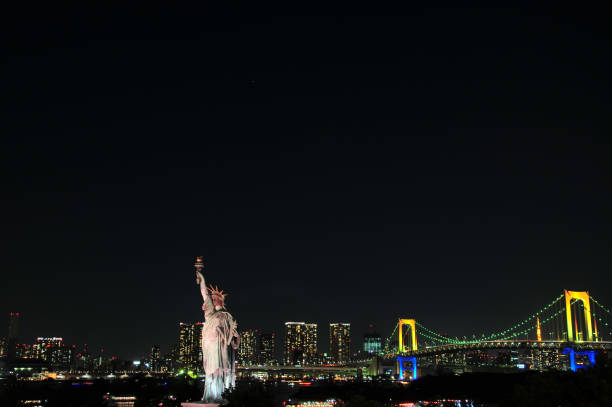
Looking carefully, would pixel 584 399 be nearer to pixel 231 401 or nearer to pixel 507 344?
pixel 231 401

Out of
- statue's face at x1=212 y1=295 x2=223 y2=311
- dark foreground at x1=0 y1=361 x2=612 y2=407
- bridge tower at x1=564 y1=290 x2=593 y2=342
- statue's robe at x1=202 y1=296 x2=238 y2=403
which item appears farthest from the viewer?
bridge tower at x1=564 y1=290 x2=593 y2=342

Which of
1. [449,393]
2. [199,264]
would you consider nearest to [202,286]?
[199,264]

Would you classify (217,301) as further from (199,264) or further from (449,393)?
(449,393)

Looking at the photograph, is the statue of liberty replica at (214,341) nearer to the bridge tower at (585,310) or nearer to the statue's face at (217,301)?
the statue's face at (217,301)

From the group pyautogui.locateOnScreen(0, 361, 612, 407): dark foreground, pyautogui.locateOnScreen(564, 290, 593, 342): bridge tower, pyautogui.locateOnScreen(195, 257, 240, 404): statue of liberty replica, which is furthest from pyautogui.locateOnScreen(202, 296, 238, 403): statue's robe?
pyautogui.locateOnScreen(564, 290, 593, 342): bridge tower

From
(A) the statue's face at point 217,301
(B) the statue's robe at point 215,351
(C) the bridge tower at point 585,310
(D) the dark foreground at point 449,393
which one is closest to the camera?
(D) the dark foreground at point 449,393

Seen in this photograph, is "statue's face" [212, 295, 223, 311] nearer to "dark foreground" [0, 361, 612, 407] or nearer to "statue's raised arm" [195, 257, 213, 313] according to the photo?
"statue's raised arm" [195, 257, 213, 313]

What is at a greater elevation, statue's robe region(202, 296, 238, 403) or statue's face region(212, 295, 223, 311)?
statue's face region(212, 295, 223, 311)

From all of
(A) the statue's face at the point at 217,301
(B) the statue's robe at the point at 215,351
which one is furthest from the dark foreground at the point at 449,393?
(A) the statue's face at the point at 217,301
